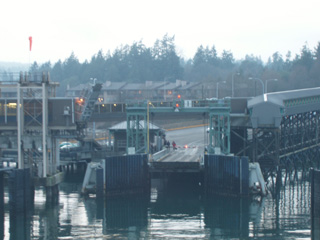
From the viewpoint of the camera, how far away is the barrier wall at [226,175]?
122ft

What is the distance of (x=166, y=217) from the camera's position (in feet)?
108

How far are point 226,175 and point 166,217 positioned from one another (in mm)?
6777

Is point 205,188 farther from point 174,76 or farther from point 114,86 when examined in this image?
point 174,76

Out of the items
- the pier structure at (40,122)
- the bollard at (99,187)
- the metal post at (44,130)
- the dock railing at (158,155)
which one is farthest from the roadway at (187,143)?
the metal post at (44,130)

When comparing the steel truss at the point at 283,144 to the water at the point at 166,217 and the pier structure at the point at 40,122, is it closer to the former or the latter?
the water at the point at 166,217

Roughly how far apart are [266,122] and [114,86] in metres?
87.2

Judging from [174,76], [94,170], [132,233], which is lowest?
[132,233]

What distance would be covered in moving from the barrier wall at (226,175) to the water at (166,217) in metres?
0.77

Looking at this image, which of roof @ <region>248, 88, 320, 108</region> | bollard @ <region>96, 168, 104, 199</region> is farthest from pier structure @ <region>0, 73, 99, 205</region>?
roof @ <region>248, 88, 320, 108</region>

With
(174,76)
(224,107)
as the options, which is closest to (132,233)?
(224,107)

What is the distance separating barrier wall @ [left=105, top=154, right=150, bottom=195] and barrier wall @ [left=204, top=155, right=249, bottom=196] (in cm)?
451

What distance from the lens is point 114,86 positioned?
126m

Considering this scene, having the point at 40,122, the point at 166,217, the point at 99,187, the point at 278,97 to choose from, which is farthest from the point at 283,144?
the point at 40,122

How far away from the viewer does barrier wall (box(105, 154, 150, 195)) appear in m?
37.7
